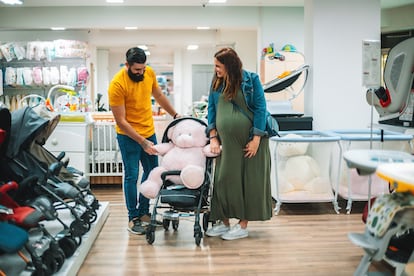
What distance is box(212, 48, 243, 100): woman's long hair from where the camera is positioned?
326 cm

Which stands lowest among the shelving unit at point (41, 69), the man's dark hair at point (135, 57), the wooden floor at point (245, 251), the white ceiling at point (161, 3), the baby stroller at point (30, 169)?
the wooden floor at point (245, 251)

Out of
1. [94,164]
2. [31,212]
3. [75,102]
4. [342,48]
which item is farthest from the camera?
[75,102]

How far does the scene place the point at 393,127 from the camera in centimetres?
390

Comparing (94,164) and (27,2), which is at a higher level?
(27,2)

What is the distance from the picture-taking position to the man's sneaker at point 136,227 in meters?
3.61

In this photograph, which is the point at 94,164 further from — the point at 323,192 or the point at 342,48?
the point at 342,48

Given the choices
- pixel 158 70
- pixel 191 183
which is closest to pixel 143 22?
pixel 191 183

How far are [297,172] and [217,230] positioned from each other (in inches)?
43.2

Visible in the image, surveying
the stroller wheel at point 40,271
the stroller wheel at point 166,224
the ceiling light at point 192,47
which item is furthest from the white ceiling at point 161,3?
the stroller wheel at point 40,271

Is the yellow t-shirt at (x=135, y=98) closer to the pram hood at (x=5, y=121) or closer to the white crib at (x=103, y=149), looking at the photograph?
the pram hood at (x=5, y=121)

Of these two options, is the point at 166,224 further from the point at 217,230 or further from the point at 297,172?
the point at 297,172

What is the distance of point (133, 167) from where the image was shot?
3.60 metres

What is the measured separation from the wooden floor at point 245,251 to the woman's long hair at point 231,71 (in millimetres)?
1089

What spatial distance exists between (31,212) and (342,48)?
366 centimetres
